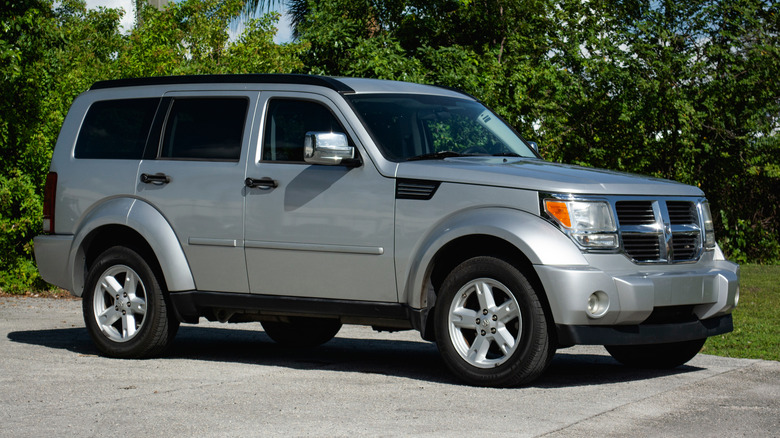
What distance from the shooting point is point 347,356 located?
8891mm

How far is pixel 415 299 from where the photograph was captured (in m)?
7.27

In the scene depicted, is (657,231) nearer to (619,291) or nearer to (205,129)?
(619,291)

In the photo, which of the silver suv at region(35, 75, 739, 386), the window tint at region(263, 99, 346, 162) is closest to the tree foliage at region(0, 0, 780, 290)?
the silver suv at region(35, 75, 739, 386)

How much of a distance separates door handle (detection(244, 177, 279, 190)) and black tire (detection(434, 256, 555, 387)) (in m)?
1.46

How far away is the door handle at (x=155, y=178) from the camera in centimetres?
832

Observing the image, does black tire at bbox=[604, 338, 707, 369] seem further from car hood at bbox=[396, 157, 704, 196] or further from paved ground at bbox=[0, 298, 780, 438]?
car hood at bbox=[396, 157, 704, 196]

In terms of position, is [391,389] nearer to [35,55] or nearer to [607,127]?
[35,55]

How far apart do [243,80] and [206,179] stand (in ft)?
2.57

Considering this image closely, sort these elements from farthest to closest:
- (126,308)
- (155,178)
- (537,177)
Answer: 1. (126,308)
2. (155,178)
3. (537,177)

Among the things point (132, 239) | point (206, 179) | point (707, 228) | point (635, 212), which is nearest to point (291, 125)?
point (206, 179)

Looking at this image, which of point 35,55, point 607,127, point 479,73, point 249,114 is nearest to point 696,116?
point 607,127

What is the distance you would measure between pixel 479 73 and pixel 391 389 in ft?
30.6

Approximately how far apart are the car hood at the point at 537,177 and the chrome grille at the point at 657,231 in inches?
3.4

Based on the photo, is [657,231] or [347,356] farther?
[347,356]
